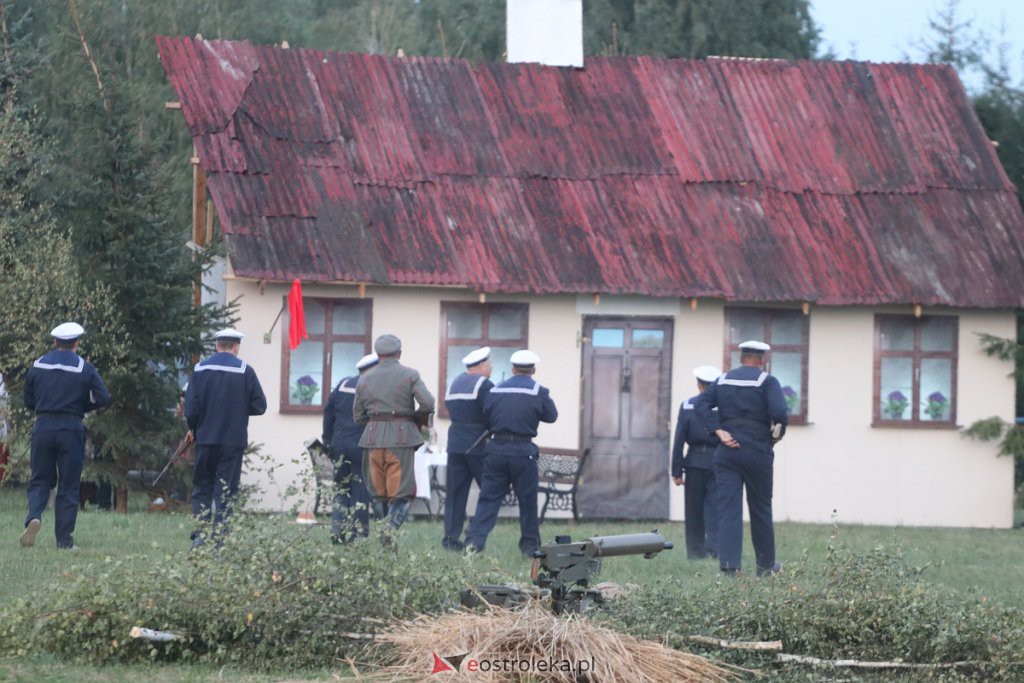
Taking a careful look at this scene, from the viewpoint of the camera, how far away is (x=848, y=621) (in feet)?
30.9

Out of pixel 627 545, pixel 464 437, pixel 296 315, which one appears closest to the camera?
pixel 627 545

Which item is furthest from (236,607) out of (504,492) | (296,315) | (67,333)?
(296,315)

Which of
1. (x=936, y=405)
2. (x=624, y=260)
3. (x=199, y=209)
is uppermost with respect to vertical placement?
(x=199, y=209)

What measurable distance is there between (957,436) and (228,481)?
11.3m

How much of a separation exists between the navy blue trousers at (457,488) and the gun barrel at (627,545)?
661 cm

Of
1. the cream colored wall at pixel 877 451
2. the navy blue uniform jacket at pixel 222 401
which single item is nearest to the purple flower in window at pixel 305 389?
the cream colored wall at pixel 877 451

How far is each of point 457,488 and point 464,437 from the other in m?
0.50

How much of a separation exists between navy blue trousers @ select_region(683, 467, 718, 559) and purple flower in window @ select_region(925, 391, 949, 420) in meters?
6.88

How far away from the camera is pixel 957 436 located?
21266 mm

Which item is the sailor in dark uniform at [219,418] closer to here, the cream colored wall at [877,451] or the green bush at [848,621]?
→ the green bush at [848,621]

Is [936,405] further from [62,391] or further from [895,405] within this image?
[62,391]

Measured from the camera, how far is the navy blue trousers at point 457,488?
15227 millimetres

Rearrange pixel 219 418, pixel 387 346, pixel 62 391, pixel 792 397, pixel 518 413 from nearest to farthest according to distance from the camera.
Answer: pixel 219 418 < pixel 62 391 < pixel 387 346 < pixel 518 413 < pixel 792 397

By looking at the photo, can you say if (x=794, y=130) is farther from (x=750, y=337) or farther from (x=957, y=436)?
(x=957, y=436)
